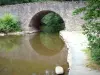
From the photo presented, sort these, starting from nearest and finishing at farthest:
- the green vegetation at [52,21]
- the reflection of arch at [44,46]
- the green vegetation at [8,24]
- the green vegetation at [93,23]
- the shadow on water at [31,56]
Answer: the green vegetation at [93,23]
the shadow on water at [31,56]
the reflection of arch at [44,46]
the green vegetation at [8,24]
the green vegetation at [52,21]

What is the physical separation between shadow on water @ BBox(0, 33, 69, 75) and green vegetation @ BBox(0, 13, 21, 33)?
6.91 ft

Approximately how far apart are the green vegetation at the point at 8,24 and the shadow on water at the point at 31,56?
211 cm

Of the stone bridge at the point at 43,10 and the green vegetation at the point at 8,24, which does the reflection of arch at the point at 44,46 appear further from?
the green vegetation at the point at 8,24

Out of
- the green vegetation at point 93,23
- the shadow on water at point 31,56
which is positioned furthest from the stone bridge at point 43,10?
the green vegetation at point 93,23

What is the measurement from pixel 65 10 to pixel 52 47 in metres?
7.66

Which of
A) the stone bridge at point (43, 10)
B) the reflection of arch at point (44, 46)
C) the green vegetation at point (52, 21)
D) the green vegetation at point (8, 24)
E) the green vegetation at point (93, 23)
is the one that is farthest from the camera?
the green vegetation at point (52, 21)

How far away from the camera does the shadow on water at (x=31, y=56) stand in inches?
559

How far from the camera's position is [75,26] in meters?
28.1

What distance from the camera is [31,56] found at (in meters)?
18.1

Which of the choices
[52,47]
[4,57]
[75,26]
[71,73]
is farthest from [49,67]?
[75,26]

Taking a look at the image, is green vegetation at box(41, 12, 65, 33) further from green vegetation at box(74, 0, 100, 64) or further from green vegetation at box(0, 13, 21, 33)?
green vegetation at box(74, 0, 100, 64)

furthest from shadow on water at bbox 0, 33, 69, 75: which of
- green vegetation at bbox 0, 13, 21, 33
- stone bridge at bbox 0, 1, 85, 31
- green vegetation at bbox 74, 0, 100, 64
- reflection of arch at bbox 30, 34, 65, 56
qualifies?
stone bridge at bbox 0, 1, 85, 31

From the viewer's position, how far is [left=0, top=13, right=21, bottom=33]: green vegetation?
2862cm

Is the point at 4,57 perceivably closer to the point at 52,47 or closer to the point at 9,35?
the point at 52,47
